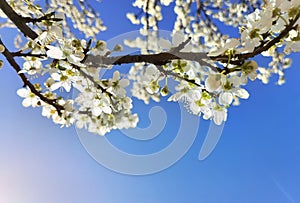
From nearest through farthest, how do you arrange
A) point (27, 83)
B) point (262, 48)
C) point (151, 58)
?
point (262, 48) < point (151, 58) < point (27, 83)

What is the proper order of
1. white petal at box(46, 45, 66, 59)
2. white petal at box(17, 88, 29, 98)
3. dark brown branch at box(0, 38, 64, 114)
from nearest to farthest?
white petal at box(46, 45, 66, 59) < dark brown branch at box(0, 38, 64, 114) < white petal at box(17, 88, 29, 98)

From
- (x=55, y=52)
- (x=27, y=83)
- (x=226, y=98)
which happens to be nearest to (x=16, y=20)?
(x=55, y=52)

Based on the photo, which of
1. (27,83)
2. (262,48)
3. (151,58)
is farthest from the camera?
(27,83)

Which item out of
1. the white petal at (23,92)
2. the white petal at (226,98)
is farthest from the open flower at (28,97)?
the white petal at (226,98)

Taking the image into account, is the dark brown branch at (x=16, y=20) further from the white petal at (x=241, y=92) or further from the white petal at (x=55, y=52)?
the white petal at (x=241, y=92)

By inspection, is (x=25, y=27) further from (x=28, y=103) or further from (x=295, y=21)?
(x=295, y=21)

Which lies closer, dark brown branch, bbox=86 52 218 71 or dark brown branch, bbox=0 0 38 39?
dark brown branch, bbox=86 52 218 71

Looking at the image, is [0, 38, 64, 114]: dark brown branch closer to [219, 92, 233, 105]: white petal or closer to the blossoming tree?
the blossoming tree

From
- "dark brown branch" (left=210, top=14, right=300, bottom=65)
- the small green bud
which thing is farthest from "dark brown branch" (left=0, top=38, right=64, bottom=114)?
"dark brown branch" (left=210, top=14, right=300, bottom=65)

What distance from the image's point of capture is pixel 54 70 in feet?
3.03

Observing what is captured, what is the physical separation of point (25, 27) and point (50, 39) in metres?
0.07

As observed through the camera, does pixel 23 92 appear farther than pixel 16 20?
Yes

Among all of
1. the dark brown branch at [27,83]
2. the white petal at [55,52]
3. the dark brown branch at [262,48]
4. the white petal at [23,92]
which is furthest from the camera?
the white petal at [23,92]

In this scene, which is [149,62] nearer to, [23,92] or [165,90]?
[165,90]
